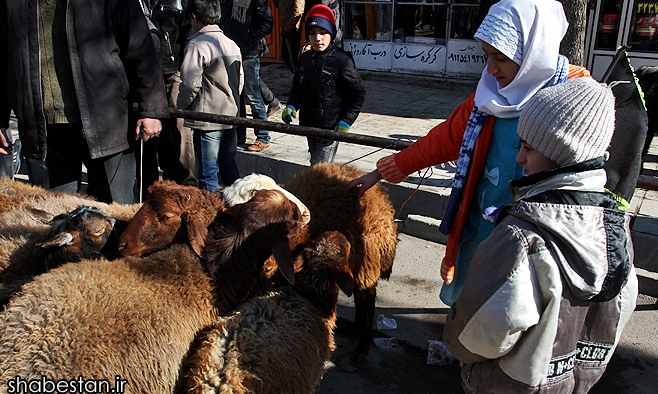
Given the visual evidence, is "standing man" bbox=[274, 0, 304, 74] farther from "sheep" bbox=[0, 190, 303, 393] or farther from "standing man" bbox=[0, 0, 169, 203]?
"sheep" bbox=[0, 190, 303, 393]

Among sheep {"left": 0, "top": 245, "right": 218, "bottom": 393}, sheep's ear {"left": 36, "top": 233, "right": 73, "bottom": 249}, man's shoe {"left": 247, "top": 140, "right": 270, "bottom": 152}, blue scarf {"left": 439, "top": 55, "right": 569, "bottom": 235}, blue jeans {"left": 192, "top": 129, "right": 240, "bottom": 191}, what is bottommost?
man's shoe {"left": 247, "top": 140, "right": 270, "bottom": 152}

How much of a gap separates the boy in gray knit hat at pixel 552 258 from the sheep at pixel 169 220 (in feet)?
4.29

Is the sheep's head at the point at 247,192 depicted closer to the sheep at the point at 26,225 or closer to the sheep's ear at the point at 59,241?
the sheep at the point at 26,225

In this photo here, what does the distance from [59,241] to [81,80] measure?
3.83 feet

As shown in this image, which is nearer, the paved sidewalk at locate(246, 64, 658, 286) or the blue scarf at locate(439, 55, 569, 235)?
the blue scarf at locate(439, 55, 569, 235)


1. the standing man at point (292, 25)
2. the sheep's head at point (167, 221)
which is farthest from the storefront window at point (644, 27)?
the sheep's head at point (167, 221)

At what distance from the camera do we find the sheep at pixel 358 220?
329 cm

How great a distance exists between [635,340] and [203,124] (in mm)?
3959

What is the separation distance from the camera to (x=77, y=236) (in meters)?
2.52

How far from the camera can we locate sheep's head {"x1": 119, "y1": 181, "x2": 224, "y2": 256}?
97.8 inches

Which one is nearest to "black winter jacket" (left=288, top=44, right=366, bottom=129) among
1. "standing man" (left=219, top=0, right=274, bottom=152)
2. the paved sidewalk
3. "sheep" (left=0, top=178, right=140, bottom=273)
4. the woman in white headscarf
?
the paved sidewalk

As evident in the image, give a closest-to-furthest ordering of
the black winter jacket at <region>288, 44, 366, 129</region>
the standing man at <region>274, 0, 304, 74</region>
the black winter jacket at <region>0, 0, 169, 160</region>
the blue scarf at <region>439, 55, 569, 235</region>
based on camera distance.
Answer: the blue scarf at <region>439, 55, 569, 235</region> < the black winter jacket at <region>0, 0, 169, 160</region> < the black winter jacket at <region>288, 44, 366, 129</region> < the standing man at <region>274, 0, 304, 74</region>

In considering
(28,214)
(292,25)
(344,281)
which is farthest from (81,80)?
(292,25)

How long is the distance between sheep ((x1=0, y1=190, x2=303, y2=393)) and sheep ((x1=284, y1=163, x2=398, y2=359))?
692 mm
